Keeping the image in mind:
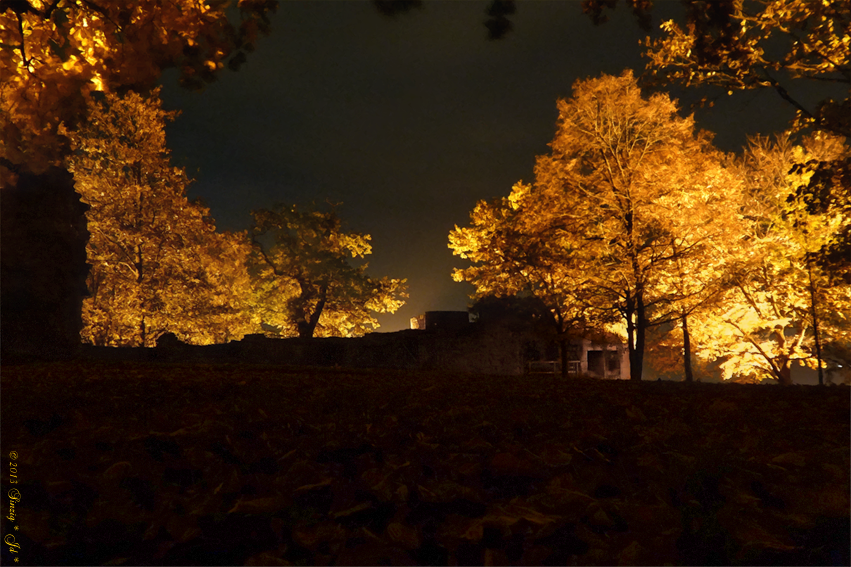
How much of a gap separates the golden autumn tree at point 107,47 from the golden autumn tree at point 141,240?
1716 cm

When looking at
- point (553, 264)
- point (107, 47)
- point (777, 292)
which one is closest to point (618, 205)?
point (553, 264)

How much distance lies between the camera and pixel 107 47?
224 inches

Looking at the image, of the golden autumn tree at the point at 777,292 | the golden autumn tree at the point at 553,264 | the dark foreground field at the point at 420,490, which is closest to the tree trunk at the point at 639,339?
the golden autumn tree at the point at 553,264

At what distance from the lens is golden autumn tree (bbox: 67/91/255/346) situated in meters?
21.5

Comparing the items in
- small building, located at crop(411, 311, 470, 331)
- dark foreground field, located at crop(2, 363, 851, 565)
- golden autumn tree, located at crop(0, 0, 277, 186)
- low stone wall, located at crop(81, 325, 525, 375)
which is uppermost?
golden autumn tree, located at crop(0, 0, 277, 186)

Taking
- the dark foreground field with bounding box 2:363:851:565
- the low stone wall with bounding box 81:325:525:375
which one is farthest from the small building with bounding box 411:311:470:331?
the dark foreground field with bounding box 2:363:851:565

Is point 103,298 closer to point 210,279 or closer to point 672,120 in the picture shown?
point 210,279

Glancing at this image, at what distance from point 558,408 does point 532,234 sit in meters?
13.5

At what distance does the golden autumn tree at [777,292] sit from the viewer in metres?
18.2

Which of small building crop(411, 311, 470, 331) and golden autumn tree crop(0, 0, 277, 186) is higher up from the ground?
golden autumn tree crop(0, 0, 277, 186)

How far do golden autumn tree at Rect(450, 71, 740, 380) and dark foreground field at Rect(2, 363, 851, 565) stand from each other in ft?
44.4

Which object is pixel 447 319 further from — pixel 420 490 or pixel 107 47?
pixel 420 490

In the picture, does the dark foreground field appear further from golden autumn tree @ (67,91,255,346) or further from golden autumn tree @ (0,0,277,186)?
golden autumn tree @ (67,91,255,346)

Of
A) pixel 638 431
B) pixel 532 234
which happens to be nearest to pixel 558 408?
pixel 638 431
